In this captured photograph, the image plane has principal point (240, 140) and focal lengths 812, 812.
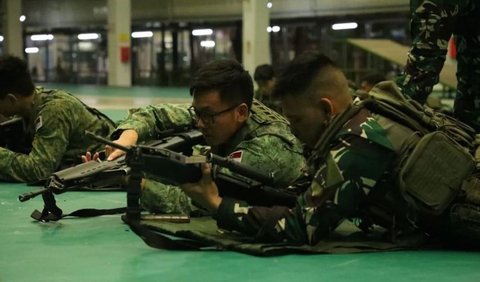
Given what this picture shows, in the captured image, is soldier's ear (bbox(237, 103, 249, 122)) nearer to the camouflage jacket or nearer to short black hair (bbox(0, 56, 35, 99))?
the camouflage jacket

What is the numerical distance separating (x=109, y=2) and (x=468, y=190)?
25.6m

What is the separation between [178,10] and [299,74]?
1050 inches

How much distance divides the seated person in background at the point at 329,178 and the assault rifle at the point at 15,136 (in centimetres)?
261

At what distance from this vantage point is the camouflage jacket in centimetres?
289

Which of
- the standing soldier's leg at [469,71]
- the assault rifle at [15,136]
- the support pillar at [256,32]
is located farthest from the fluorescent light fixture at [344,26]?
the standing soldier's leg at [469,71]

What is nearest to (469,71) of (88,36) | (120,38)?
(120,38)

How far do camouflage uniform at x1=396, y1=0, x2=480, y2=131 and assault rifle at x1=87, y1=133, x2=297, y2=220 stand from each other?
1.35 metres

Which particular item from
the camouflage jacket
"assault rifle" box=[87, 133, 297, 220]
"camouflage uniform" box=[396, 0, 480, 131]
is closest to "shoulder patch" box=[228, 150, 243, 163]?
"assault rifle" box=[87, 133, 297, 220]

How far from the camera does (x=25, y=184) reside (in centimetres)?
530

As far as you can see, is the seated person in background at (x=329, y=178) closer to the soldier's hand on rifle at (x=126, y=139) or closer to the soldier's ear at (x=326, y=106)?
the soldier's ear at (x=326, y=106)

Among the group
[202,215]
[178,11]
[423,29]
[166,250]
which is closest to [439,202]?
[166,250]

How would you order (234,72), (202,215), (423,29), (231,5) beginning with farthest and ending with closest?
1. (231,5)
2. (423,29)
3. (202,215)
4. (234,72)

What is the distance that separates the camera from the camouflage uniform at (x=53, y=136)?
16.5ft

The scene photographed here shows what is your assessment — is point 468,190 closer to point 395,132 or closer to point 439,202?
point 439,202
